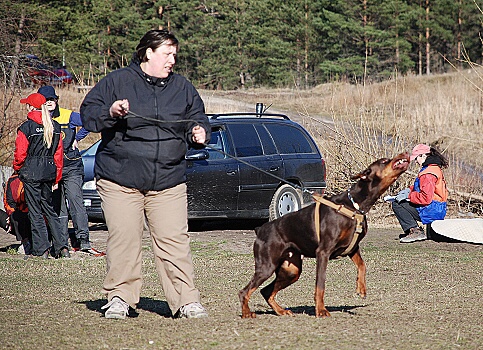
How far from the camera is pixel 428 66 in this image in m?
53.2

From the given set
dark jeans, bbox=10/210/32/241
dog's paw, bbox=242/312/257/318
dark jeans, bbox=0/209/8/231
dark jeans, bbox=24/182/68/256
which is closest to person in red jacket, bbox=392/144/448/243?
dark jeans, bbox=24/182/68/256

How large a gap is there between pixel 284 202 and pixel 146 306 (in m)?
6.81

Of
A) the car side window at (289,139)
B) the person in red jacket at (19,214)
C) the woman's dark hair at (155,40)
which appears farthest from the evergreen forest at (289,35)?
the woman's dark hair at (155,40)

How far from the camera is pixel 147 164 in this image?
19.4 ft

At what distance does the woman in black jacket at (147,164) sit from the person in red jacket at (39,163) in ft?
13.1

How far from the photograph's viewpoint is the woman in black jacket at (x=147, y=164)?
19.4ft

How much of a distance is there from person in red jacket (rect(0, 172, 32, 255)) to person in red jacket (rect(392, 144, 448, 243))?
5.40m

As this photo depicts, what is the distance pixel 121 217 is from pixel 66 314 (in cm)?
98

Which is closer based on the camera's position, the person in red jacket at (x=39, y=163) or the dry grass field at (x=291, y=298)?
the dry grass field at (x=291, y=298)

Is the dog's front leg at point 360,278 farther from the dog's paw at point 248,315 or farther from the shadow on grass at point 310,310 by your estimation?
the dog's paw at point 248,315

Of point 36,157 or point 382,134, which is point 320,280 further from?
point 382,134

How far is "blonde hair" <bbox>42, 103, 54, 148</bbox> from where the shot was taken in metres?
9.82

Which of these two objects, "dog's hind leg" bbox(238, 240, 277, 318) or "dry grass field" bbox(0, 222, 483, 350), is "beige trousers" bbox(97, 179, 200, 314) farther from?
"dog's hind leg" bbox(238, 240, 277, 318)

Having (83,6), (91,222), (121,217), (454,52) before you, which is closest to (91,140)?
(91,222)
